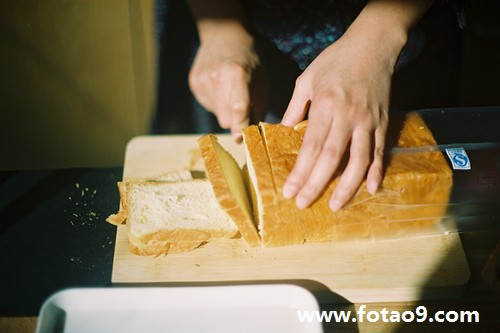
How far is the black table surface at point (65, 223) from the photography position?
3.77 ft

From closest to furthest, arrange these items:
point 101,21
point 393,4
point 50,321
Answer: point 50,321 < point 393,4 < point 101,21

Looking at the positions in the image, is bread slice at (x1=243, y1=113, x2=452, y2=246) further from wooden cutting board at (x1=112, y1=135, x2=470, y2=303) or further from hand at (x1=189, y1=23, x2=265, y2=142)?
hand at (x1=189, y1=23, x2=265, y2=142)

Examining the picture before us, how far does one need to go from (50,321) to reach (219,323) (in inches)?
13.3

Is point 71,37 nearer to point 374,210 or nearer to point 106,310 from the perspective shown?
point 106,310

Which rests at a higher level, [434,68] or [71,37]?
[71,37]

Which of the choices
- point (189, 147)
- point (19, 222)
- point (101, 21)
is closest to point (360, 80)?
point (189, 147)

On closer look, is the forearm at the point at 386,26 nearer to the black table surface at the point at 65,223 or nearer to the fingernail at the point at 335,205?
the black table surface at the point at 65,223

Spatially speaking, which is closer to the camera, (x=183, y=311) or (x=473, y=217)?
(x=183, y=311)

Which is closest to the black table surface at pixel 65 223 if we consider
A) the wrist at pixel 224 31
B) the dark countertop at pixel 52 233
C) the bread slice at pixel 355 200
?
the dark countertop at pixel 52 233

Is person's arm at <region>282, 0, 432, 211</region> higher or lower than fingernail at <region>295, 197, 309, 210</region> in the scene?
higher

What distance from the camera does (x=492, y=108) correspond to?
130 cm

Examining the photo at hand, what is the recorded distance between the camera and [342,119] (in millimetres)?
1017

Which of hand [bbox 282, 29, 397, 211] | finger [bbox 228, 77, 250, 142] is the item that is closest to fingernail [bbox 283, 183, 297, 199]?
hand [bbox 282, 29, 397, 211]

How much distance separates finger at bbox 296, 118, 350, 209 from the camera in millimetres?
985
